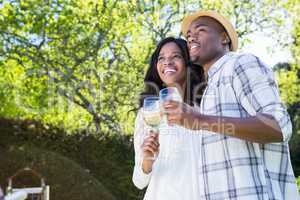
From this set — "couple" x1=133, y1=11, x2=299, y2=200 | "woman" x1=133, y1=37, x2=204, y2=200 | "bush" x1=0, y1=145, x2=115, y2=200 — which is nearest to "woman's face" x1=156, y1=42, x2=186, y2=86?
"woman" x1=133, y1=37, x2=204, y2=200

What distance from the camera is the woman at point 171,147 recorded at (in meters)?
2.40

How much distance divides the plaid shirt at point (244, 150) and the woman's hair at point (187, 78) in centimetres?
72

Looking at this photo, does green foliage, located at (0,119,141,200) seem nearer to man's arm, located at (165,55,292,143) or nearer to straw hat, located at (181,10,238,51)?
straw hat, located at (181,10,238,51)

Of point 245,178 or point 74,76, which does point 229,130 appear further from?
point 74,76

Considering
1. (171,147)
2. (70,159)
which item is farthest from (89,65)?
(171,147)

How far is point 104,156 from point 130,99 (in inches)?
39.5

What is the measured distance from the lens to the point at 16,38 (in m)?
7.45

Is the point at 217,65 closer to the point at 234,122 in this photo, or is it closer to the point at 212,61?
the point at 212,61

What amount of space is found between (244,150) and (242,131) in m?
0.14

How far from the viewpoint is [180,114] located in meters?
1.77

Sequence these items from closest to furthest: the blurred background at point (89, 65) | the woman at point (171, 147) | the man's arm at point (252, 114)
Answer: the man's arm at point (252, 114) < the woman at point (171, 147) < the blurred background at point (89, 65)

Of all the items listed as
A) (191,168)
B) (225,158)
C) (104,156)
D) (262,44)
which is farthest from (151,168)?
(262,44)

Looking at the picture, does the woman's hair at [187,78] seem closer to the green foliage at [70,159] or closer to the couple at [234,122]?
the couple at [234,122]

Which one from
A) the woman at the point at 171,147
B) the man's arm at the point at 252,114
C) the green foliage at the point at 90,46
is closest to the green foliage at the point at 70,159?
the green foliage at the point at 90,46
